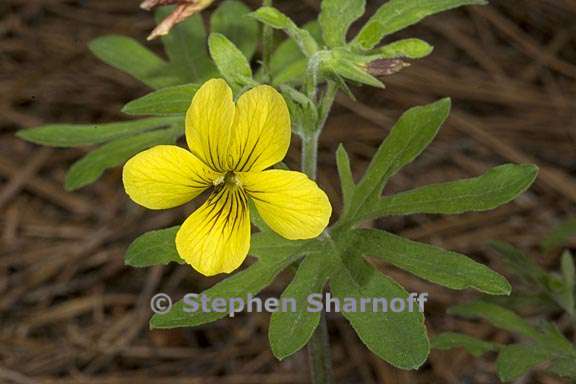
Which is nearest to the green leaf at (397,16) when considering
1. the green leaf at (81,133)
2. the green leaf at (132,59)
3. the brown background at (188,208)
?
the green leaf at (81,133)

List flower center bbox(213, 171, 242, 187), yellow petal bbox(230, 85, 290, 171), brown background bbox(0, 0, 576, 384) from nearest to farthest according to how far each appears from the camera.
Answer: yellow petal bbox(230, 85, 290, 171) < flower center bbox(213, 171, 242, 187) < brown background bbox(0, 0, 576, 384)

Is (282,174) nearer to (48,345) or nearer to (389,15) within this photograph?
(389,15)

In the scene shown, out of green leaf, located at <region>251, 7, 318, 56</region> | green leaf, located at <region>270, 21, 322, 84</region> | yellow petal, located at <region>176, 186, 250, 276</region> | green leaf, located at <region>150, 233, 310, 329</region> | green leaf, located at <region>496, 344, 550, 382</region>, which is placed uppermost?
green leaf, located at <region>251, 7, 318, 56</region>

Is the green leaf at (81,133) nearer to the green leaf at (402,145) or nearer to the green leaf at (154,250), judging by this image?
the green leaf at (154,250)

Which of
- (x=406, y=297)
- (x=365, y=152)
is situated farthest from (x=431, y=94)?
(x=406, y=297)

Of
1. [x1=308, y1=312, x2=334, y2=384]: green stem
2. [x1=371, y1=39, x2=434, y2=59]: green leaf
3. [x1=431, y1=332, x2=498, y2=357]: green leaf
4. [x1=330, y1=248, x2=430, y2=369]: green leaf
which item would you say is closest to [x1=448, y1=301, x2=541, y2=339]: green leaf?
[x1=431, y1=332, x2=498, y2=357]: green leaf

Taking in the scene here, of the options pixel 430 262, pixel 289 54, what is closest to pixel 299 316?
pixel 430 262

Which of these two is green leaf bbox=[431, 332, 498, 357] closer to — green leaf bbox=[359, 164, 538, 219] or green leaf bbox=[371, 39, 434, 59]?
green leaf bbox=[359, 164, 538, 219]
